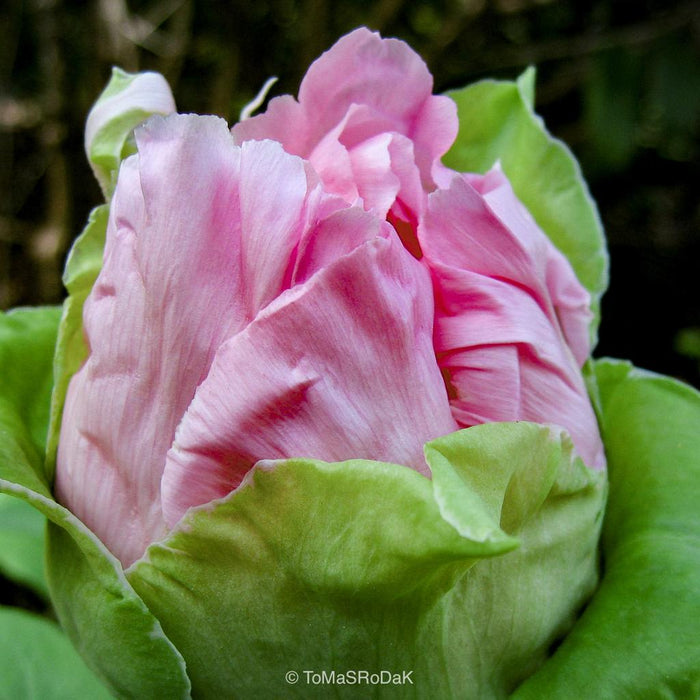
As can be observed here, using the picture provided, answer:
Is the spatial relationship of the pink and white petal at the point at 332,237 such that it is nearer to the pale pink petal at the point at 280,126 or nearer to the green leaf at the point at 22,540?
the pale pink petal at the point at 280,126

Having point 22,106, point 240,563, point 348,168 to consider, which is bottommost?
point 22,106

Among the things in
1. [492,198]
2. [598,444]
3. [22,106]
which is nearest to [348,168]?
[492,198]

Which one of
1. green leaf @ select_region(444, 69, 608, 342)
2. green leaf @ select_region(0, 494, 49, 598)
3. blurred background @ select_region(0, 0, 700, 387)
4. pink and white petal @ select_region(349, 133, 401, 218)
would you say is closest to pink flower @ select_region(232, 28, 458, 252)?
pink and white petal @ select_region(349, 133, 401, 218)

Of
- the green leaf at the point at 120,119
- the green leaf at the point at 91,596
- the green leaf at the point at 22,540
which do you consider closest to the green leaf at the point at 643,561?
the green leaf at the point at 91,596

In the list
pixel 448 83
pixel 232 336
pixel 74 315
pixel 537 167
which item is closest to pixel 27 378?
pixel 74 315

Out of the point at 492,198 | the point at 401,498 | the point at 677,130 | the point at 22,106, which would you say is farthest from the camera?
the point at 22,106

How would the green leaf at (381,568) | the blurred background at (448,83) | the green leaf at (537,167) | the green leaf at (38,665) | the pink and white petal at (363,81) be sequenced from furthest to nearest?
the blurred background at (448,83)
the green leaf at (38,665)
the green leaf at (537,167)
the pink and white petal at (363,81)
the green leaf at (381,568)

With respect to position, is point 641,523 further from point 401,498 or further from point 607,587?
point 401,498
